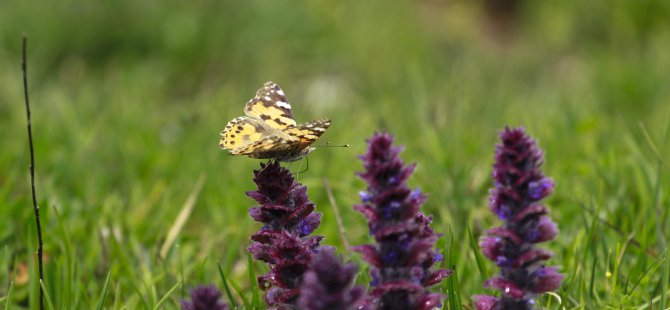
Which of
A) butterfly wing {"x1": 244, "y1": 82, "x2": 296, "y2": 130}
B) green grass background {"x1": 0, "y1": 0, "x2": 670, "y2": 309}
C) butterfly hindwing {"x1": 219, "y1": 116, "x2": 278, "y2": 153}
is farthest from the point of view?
green grass background {"x1": 0, "y1": 0, "x2": 670, "y2": 309}

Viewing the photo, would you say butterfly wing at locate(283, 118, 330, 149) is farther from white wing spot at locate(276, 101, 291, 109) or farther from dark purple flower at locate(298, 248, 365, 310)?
dark purple flower at locate(298, 248, 365, 310)

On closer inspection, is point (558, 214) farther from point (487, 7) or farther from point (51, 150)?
point (487, 7)

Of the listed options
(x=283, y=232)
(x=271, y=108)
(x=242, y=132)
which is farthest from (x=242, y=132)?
(x=283, y=232)

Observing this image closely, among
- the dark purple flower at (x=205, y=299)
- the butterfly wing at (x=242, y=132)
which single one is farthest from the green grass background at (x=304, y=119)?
the dark purple flower at (x=205, y=299)

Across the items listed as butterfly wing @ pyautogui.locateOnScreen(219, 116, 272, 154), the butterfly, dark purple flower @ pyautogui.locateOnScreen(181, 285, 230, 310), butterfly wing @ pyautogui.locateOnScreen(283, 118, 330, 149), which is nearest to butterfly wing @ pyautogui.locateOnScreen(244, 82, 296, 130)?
the butterfly

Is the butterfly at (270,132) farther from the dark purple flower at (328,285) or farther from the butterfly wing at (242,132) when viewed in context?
the dark purple flower at (328,285)

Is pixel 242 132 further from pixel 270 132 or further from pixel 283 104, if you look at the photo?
pixel 283 104
